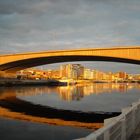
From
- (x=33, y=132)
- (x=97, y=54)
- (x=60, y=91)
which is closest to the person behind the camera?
(x=33, y=132)

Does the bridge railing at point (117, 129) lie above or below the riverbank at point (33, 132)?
above

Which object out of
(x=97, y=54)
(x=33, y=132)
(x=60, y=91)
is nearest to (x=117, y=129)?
(x=33, y=132)

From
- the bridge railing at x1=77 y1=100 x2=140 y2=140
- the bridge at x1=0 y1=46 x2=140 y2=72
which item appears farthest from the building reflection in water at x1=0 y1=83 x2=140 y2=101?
the bridge railing at x1=77 y1=100 x2=140 y2=140

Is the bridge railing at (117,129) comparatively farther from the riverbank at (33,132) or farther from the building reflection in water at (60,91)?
the building reflection in water at (60,91)

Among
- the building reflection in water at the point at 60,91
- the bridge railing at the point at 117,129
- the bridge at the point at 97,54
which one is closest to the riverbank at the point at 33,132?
the bridge railing at the point at 117,129

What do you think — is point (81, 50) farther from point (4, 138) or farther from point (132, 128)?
point (132, 128)

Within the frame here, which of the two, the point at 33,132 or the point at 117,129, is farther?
the point at 33,132

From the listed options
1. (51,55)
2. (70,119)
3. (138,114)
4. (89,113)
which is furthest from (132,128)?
(51,55)

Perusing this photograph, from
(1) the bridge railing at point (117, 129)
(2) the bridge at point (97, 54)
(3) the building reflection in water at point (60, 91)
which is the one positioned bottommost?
(3) the building reflection in water at point (60, 91)

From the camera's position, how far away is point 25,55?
67.9m

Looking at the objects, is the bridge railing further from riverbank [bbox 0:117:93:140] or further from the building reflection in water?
the building reflection in water

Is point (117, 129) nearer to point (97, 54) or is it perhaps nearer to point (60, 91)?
point (97, 54)

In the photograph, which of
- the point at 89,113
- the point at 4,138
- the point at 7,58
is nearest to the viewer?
the point at 4,138

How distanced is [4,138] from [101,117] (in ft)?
43.0
